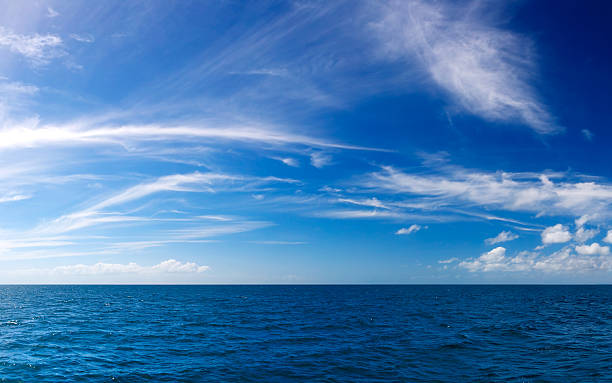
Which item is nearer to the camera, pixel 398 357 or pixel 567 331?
pixel 398 357

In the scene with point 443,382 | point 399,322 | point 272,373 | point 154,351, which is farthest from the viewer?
point 399,322

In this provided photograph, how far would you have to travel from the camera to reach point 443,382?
2142 centimetres

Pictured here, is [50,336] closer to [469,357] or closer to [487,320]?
[469,357]

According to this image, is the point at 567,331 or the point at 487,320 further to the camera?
the point at 487,320

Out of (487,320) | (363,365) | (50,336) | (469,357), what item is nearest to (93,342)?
(50,336)

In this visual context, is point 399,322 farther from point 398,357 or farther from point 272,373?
point 272,373

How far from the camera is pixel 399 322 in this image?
155 feet

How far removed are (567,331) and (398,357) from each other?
84.1 feet

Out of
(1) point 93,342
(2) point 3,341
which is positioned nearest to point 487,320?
(1) point 93,342

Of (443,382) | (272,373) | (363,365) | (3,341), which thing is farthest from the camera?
(3,341)

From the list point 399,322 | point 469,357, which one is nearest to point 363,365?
point 469,357

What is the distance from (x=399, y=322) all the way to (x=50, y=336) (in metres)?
41.0

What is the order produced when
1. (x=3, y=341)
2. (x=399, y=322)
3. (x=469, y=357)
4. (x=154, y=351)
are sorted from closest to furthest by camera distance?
1. (x=469, y=357)
2. (x=154, y=351)
3. (x=3, y=341)
4. (x=399, y=322)

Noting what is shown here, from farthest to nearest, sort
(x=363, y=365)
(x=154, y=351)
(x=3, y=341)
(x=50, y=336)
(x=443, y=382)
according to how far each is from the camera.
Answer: (x=50, y=336)
(x=3, y=341)
(x=154, y=351)
(x=363, y=365)
(x=443, y=382)
